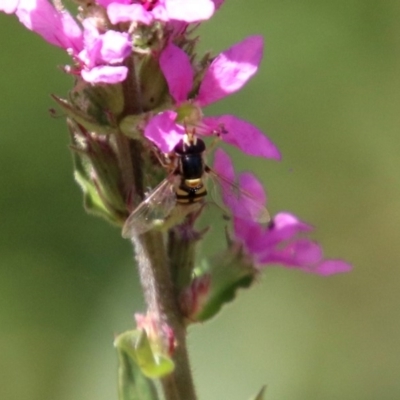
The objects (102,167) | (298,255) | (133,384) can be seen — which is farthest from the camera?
(298,255)

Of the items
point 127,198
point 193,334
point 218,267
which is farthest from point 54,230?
point 127,198

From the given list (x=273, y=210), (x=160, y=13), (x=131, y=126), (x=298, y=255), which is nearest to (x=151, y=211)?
(x=131, y=126)

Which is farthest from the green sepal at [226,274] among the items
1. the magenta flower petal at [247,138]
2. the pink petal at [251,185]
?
the magenta flower petal at [247,138]

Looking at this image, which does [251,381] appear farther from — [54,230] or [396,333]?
[54,230]

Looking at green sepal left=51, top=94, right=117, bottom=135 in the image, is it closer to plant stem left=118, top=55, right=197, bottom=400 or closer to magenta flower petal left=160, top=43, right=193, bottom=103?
magenta flower petal left=160, top=43, right=193, bottom=103

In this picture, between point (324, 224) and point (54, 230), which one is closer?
point (54, 230)

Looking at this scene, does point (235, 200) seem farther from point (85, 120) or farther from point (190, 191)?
point (85, 120)

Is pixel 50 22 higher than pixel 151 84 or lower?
higher
